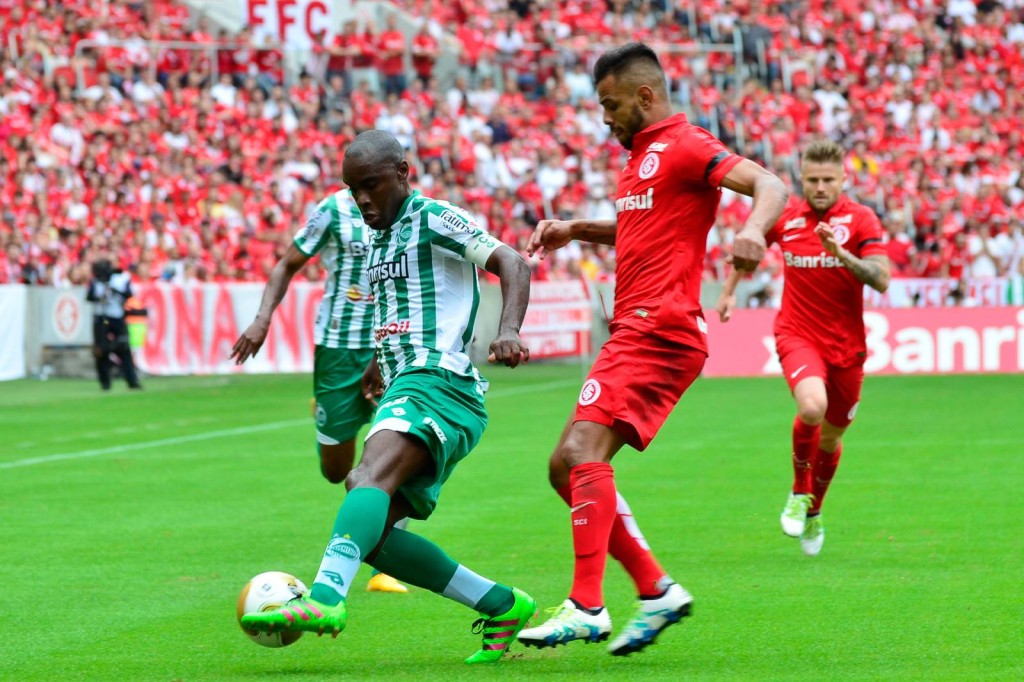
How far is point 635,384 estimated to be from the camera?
21.0 feet

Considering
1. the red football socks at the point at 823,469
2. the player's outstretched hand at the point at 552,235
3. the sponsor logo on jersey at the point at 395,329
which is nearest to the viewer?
the sponsor logo on jersey at the point at 395,329

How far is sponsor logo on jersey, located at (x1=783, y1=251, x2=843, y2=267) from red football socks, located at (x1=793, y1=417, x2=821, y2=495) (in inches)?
38.5

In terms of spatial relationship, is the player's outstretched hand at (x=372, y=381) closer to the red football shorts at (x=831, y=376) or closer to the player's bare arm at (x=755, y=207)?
the player's bare arm at (x=755, y=207)

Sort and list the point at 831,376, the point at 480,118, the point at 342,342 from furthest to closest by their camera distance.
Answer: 1. the point at 480,118
2. the point at 831,376
3. the point at 342,342

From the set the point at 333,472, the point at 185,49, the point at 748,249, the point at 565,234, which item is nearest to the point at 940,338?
the point at 333,472

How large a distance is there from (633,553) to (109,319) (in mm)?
19100

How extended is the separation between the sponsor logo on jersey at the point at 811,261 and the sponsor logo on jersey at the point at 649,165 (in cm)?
327

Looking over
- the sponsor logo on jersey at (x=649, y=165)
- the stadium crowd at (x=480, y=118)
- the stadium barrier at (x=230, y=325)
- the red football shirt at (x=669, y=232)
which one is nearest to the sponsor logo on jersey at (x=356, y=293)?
the red football shirt at (x=669, y=232)

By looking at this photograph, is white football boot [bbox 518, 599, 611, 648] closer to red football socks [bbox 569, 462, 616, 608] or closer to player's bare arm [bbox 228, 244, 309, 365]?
red football socks [bbox 569, 462, 616, 608]

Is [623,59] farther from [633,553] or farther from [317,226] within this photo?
[317,226]

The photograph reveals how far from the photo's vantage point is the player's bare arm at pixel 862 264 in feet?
29.0

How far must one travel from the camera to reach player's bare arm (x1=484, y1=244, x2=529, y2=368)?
19.7 feet

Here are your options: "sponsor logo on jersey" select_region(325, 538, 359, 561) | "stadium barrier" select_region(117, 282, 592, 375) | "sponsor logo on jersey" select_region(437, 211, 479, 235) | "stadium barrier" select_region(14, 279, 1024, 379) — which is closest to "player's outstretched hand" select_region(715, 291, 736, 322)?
"sponsor logo on jersey" select_region(437, 211, 479, 235)

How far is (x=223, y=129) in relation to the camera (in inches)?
1260
